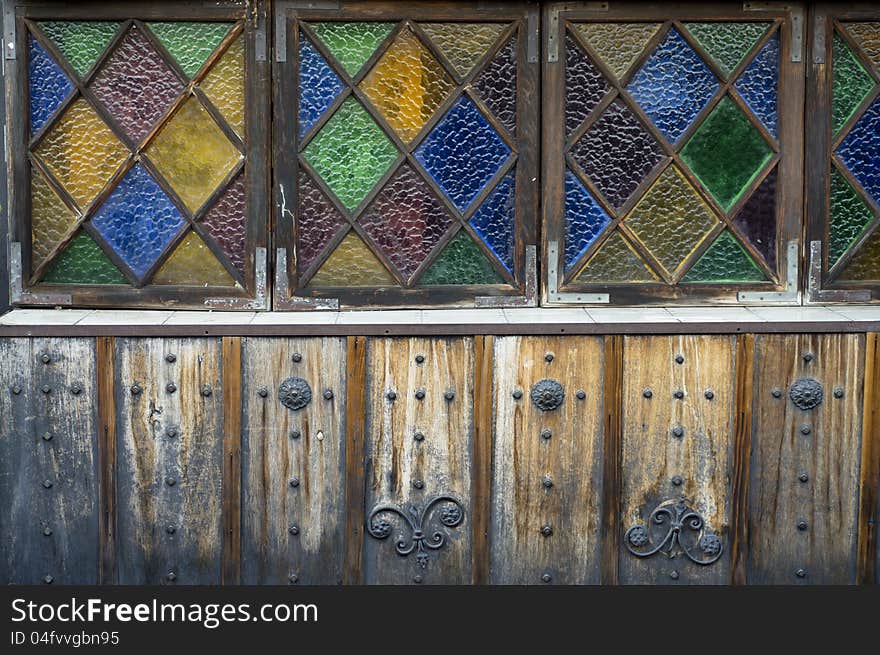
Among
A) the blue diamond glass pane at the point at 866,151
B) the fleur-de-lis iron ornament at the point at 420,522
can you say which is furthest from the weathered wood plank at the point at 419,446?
the blue diamond glass pane at the point at 866,151

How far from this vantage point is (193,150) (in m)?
4.45

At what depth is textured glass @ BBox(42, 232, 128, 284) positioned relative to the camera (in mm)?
4496

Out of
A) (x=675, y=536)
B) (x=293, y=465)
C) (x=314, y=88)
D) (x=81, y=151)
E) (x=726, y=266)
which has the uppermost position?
(x=314, y=88)

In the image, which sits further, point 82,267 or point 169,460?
point 82,267

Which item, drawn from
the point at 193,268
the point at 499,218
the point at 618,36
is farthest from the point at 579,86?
the point at 193,268

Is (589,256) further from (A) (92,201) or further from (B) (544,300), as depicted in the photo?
(A) (92,201)

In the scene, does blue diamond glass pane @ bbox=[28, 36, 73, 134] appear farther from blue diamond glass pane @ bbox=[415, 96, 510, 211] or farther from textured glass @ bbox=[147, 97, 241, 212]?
blue diamond glass pane @ bbox=[415, 96, 510, 211]

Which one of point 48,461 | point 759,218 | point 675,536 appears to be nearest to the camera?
point 48,461

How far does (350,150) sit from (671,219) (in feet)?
3.92

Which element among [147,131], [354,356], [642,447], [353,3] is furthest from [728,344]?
[147,131]

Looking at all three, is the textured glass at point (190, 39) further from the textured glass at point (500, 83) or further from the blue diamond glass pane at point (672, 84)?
the blue diamond glass pane at point (672, 84)

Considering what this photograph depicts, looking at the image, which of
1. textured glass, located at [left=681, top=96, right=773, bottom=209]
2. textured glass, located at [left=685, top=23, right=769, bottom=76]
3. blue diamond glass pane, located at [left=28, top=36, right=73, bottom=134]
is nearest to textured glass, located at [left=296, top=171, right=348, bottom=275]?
blue diamond glass pane, located at [left=28, top=36, right=73, bottom=134]

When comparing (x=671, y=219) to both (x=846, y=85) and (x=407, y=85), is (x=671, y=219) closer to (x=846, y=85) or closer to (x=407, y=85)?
(x=846, y=85)

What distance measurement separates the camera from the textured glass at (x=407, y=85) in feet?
14.6
